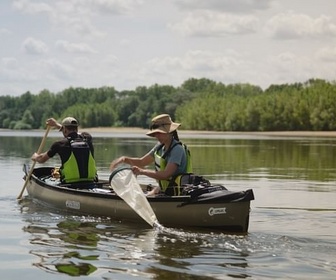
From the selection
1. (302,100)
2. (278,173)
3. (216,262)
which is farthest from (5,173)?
(302,100)

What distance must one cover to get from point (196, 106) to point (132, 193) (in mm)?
114825

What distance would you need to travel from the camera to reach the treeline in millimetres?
96500

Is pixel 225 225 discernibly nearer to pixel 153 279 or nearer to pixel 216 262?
pixel 216 262

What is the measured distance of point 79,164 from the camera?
14.4m

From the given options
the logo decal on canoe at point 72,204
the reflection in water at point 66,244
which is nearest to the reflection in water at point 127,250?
the reflection in water at point 66,244

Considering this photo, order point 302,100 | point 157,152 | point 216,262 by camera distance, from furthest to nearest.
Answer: point 302,100 < point 157,152 < point 216,262

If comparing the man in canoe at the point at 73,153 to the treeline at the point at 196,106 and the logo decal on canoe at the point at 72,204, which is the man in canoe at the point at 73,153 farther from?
the treeline at the point at 196,106

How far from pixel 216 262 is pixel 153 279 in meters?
1.20

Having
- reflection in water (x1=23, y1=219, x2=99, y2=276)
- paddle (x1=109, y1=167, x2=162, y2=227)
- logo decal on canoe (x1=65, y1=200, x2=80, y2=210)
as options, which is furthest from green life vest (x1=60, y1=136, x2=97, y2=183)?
paddle (x1=109, y1=167, x2=162, y2=227)

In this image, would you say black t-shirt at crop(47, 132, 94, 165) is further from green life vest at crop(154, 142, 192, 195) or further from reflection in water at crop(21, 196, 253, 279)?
green life vest at crop(154, 142, 192, 195)

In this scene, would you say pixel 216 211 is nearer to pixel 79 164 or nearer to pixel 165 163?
pixel 165 163

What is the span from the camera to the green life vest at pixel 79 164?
46.8 feet

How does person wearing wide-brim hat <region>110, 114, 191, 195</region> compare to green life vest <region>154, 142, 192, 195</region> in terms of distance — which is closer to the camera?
person wearing wide-brim hat <region>110, 114, 191, 195</region>

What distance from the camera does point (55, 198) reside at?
14.5m
